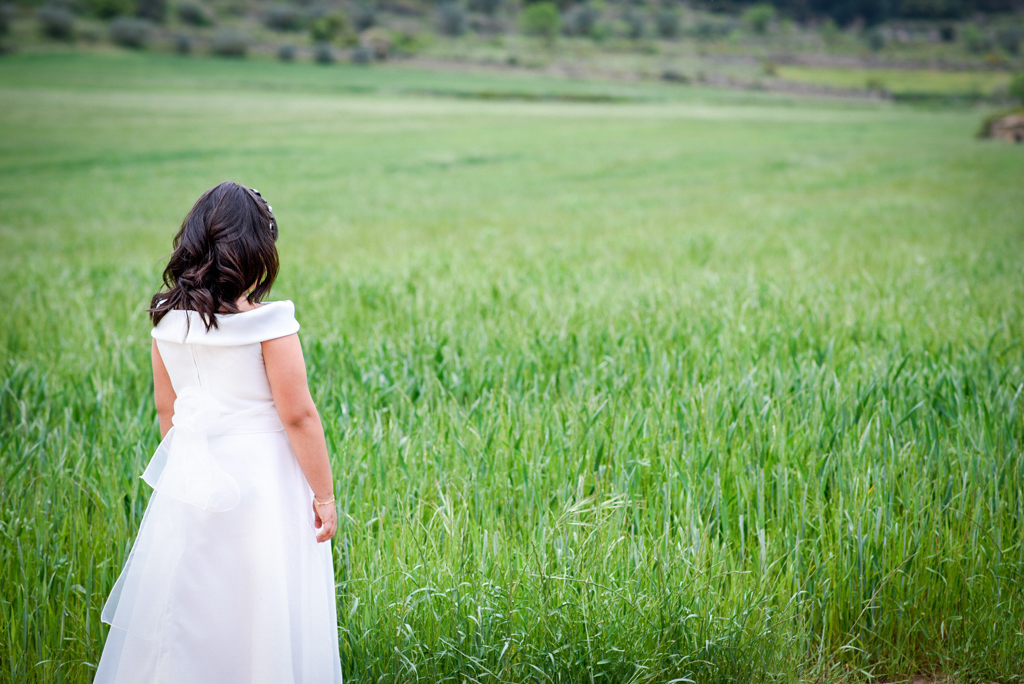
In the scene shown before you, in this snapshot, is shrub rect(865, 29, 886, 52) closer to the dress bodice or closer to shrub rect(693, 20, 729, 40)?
shrub rect(693, 20, 729, 40)

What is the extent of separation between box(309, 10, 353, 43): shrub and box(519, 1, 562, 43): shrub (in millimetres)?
20852

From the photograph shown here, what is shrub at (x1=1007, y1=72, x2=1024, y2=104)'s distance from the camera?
1505 inches

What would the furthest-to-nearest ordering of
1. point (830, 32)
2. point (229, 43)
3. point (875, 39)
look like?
point (229, 43) < point (830, 32) < point (875, 39)

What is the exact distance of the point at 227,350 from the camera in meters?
1.62

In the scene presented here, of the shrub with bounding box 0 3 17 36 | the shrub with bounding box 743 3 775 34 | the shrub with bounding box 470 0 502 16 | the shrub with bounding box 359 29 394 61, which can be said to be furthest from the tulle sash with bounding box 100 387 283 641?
the shrub with bounding box 470 0 502 16

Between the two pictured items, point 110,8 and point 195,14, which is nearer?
point 110,8

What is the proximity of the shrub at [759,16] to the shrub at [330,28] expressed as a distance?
43781mm

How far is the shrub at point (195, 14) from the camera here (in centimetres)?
6488

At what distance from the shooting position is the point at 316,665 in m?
1.63

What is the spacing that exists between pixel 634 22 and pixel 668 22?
4158mm

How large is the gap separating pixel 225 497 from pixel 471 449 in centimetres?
124

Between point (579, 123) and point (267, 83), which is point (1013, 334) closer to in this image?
point (579, 123)

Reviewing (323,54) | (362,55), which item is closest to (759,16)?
(362,55)

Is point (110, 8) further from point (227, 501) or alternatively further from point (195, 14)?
point (227, 501)
